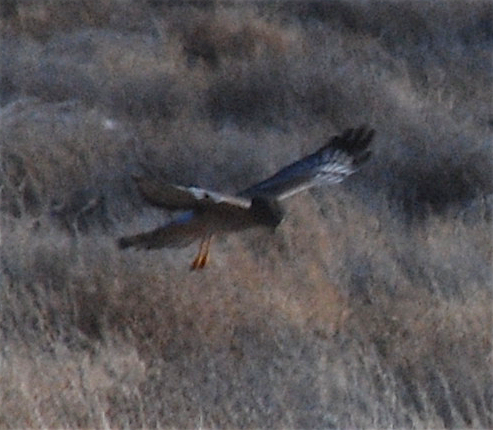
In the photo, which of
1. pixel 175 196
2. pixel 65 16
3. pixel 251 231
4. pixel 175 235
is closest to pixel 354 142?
pixel 175 235

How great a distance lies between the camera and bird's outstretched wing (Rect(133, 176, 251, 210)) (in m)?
6.05

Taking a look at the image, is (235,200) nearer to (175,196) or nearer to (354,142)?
(175,196)

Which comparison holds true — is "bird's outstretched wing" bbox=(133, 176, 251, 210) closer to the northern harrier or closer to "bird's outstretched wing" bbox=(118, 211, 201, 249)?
the northern harrier

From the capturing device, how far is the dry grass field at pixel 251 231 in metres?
8.60

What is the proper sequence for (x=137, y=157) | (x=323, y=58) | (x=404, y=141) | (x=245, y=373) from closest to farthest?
(x=245, y=373) < (x=137, y=157) < (x=404, y=141) < (x=323, y=58)

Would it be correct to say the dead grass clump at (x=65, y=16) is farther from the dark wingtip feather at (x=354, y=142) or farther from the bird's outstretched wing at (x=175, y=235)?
the bird's outstretched wing at (x=175, y=235)

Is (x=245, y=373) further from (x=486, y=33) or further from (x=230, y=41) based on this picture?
(x=486, y=33)

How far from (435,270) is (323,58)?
3339 millimetres

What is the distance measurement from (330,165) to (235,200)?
3.37 ft

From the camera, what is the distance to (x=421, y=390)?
902 centimetres

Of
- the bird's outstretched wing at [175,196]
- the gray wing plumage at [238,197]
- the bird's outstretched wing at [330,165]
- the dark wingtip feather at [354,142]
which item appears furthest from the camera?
the dark wingtip feather at [354,142]

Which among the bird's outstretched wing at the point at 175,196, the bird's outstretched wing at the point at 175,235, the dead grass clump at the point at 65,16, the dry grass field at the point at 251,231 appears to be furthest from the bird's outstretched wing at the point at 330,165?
the dead grass clump at the point at 65,16

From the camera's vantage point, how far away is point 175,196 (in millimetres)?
6176

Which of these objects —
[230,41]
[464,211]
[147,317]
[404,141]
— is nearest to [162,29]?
[230,41]
